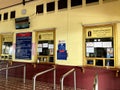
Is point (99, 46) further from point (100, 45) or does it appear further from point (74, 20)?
point (74, 20)

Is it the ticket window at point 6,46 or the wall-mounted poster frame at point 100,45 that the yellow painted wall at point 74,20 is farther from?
the ticket window at point 6,46

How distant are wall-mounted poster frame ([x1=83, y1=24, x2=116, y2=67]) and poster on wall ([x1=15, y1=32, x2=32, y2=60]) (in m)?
Result: 2.43

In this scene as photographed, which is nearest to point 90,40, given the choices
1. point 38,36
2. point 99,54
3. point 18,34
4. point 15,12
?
point 99,54

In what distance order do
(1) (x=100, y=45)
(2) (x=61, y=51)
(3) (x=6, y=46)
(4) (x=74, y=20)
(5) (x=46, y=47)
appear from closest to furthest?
(1) (x=100, y=45)
(4) (x=74, y=20)
(2) (x=61, y=51)
(5) (x=46, y=47)
(3) (x=6, y=46)

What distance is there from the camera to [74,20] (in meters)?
5.12

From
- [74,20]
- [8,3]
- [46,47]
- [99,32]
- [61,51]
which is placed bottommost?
[61,51]

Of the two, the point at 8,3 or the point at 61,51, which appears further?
the point at 8,3

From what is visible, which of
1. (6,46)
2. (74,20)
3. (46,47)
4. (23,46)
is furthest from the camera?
(6,46)

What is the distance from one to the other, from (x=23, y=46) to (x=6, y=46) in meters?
1.12

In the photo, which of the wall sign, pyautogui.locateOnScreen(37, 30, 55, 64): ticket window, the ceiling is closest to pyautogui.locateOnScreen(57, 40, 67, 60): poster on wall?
pyautogui.locateOnScreen(37, 30, 55, 64): ticket window

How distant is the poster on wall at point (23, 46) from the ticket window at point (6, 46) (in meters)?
0.42

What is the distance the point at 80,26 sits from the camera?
195 inches

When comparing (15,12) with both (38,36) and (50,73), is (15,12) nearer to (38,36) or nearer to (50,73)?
(38,36)

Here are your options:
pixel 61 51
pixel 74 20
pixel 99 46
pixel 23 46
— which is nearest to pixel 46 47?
pixel 61 51
